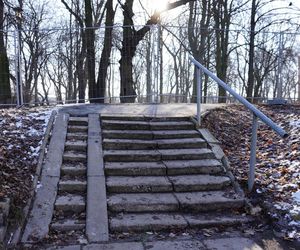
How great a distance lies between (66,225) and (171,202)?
1108 mm

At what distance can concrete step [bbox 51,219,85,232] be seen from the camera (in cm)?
323

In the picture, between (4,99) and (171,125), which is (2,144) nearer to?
(171,125)

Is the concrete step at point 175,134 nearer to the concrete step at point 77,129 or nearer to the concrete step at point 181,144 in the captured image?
the concrete step at point 181,144

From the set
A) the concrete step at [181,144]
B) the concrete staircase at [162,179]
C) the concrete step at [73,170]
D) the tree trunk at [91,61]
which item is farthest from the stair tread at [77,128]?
the tree trunk at [91,61]

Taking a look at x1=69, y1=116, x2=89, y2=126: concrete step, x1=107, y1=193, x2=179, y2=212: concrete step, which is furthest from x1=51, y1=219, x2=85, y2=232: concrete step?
x1=69, y1=116, x2=89, y2=126: concrete step

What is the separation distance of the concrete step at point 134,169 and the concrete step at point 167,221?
713mm

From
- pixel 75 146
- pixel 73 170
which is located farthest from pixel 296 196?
pixel 75 146

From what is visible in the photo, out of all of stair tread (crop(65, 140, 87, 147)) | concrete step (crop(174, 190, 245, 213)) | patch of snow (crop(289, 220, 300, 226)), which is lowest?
patch of snow (crop(289, 220, 300, 226))

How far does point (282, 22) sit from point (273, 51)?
232cm

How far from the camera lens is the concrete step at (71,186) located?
12.5ft

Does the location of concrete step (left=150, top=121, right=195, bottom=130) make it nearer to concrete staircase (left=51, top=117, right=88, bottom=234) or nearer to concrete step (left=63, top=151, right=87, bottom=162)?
concrete staircase (left=51, top=117, right=88, bottom=234)

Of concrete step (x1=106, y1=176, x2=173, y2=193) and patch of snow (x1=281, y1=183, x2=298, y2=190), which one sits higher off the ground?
patch of snow (x1=281, y1=183, x2=298, y2=190)

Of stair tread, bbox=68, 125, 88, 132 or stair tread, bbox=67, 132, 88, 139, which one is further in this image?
stair tread, bbox=68, 125, 88, 132

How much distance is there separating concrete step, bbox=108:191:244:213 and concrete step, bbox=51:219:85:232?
396 mm
